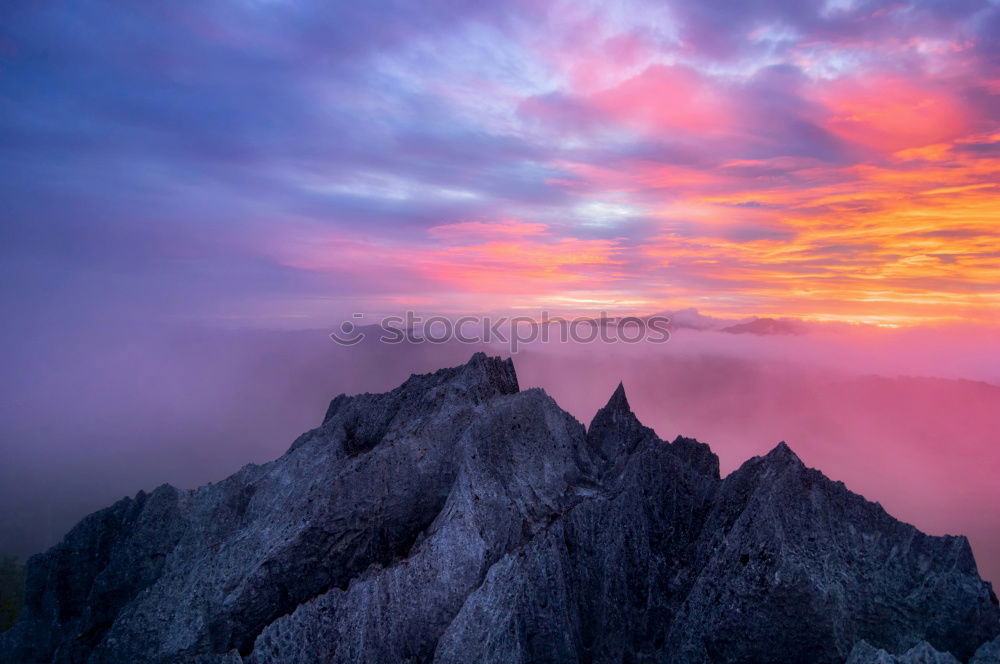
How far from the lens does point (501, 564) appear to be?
2845 centimetres

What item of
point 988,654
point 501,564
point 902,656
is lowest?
point 988,654

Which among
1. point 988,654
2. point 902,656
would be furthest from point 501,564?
point 988,654

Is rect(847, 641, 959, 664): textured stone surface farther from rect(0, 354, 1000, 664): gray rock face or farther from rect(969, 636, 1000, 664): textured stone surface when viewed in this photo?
rect(969, 636, 1000, 664): textured stone surface

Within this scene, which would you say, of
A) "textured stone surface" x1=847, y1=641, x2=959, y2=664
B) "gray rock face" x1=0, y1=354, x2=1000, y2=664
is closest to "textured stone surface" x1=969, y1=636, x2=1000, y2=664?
"gray rock face" x1=0, y1=354, x2=1000, y2=664

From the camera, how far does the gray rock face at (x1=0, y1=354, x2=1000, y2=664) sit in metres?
25.6

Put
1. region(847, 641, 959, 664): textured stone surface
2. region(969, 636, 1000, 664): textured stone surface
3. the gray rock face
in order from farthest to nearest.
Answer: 1. the gray rock face
2. region(969, 636, 1000, 664): textured stone surface
3. region(847, 641, 959, 664): textured stone surface

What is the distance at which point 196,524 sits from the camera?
121ft

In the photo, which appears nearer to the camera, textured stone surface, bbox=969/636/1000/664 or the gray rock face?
textured stone surface, bbox=969/636/1000/664

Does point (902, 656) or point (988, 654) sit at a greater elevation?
point (902, 656)

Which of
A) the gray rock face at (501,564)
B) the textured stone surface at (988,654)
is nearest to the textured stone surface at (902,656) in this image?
the gray rock face at (501,564)

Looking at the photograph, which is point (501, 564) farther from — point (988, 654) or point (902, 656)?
point (988, 654)

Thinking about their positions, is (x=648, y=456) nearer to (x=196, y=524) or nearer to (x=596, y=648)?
(x=596, y=648)

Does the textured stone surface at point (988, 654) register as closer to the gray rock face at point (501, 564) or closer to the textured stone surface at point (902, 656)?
the gray rock face at point (501, 564)

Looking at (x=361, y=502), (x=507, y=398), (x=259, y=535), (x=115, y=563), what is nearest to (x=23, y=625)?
(x=115, y=563)
